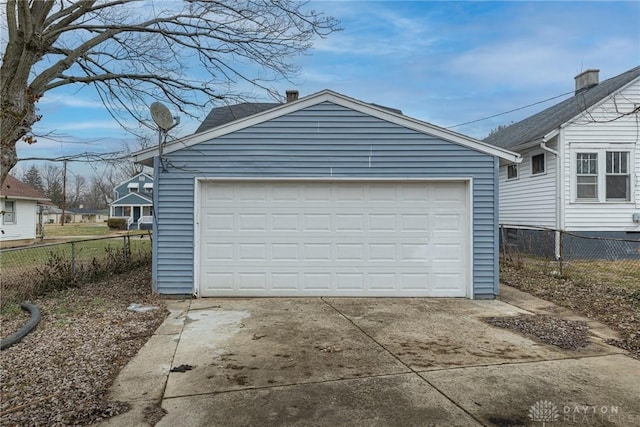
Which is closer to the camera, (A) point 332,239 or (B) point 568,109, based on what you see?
(A) point 332,239

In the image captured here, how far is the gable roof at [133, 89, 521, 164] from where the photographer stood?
7.38m

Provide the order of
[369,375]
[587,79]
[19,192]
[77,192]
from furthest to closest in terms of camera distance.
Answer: [77,192]
[19,192]
[587,79]
[369,375]

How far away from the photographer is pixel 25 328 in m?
5.00

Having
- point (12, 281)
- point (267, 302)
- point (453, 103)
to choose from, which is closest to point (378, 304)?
point (267, 302)

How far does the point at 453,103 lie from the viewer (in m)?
21.1

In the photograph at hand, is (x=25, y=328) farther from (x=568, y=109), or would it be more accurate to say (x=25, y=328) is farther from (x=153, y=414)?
(x=568, y=109)

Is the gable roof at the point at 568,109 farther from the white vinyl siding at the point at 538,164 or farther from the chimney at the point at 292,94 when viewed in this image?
the chimney at the point at 292,94


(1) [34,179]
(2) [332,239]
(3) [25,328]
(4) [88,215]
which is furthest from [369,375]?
(4) [88,215]

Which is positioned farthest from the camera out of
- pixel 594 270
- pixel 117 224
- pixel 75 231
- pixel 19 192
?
pixel 117 224

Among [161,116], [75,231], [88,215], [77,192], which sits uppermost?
[77,192]

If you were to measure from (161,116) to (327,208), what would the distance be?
10.9 ft

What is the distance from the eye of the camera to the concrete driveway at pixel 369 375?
3.09 metres

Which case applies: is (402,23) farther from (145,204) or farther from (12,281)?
(145,204)

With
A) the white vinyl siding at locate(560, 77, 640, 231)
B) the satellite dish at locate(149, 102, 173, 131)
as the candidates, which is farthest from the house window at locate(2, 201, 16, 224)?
the white vinyl siding at locate(560, 77, 640, 231)
